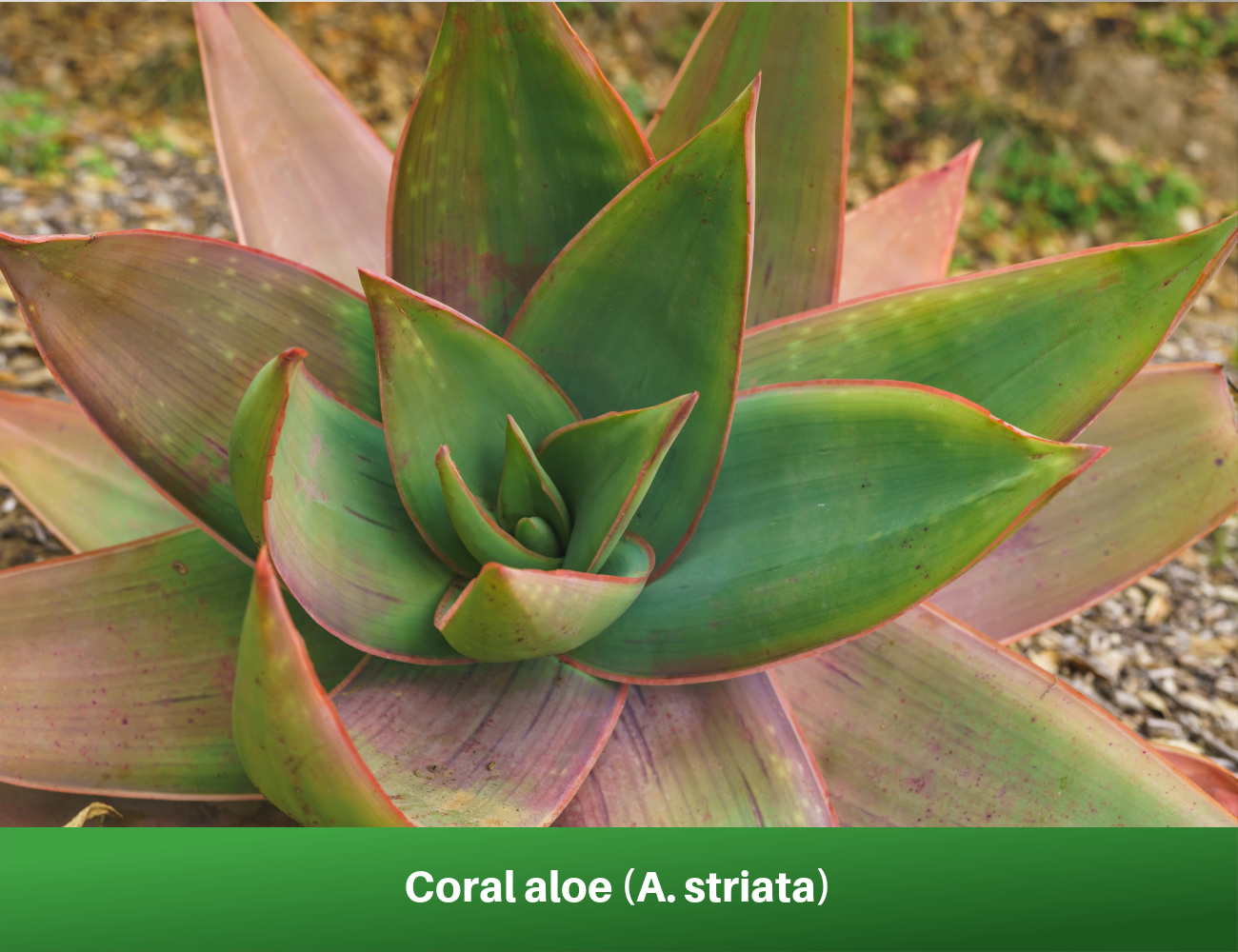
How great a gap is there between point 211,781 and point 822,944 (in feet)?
1.87

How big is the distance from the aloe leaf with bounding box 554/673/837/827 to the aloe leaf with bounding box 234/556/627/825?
2.1 inches

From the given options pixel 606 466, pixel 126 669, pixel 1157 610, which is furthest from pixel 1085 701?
pixel 1157 610

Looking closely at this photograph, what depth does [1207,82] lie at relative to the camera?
381cm

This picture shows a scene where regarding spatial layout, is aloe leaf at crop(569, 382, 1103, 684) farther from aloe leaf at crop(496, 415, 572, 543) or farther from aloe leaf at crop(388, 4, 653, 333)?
aloe leaf at crop(388, 4, 653, 333)

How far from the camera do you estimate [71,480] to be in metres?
1.21

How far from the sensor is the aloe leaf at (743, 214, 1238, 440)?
2.77 ft

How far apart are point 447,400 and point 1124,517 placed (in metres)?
0.80

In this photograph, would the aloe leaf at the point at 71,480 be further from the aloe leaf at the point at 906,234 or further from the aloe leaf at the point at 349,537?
the aloe leaf at the point at 906,234

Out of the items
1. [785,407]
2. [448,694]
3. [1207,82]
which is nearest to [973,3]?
[1207,82]

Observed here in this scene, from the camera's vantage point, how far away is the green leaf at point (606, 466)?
0.81m

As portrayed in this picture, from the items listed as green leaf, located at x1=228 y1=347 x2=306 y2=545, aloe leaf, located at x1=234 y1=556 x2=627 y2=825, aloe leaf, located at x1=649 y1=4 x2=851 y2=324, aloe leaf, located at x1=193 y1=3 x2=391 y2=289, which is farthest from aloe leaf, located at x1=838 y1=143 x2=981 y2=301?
green leaf, located at x1=228 y1=347 x2=306 y2=545

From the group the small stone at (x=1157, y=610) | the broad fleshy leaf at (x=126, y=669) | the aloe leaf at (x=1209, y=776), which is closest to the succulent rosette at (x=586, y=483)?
the broad fleshy leaf at (x=126, y=669)

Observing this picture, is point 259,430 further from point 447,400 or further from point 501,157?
point 501,157

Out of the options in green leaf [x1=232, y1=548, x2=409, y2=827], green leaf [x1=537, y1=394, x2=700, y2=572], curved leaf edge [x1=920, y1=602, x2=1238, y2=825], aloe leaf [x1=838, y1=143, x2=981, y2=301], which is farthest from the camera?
aloe leaf [x1=838, y1=143, x2=981, y2=301]
